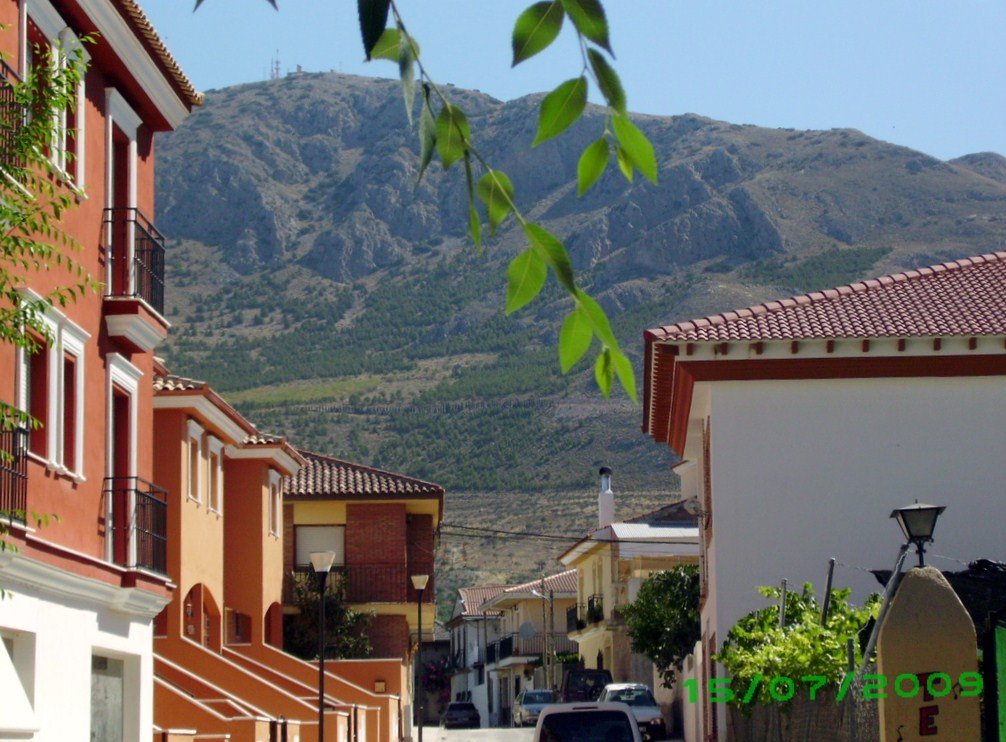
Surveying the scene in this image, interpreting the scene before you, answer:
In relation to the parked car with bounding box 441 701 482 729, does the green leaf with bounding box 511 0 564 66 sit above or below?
above

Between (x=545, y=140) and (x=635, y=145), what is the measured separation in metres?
0.16

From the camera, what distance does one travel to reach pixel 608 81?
8.84 feet

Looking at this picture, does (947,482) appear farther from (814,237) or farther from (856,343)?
(814,237)

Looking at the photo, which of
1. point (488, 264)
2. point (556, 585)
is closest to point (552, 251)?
point (556, 585)

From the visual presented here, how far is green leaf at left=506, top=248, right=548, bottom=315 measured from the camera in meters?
2.83

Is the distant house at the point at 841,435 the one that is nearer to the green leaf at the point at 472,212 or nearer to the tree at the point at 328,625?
the tree at the point at 328,625

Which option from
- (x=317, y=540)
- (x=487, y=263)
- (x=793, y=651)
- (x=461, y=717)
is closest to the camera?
(x=793, y=651)

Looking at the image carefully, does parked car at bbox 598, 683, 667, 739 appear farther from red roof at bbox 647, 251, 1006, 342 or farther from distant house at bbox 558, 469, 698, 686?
distant house at bbox 558, 469, 698, 686

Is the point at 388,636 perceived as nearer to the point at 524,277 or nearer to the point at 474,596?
the point at 524,277

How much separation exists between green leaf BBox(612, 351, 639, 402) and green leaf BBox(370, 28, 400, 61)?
0.70 metres

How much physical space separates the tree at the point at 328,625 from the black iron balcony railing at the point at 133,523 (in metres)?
23.7

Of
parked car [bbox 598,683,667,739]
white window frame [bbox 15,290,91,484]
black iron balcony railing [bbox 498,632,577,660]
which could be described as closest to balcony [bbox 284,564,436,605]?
parked car [bbox 598,683,667,739]

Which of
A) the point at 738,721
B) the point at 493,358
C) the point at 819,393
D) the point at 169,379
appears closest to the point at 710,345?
the point at 819,393

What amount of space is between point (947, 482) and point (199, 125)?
179590mm
